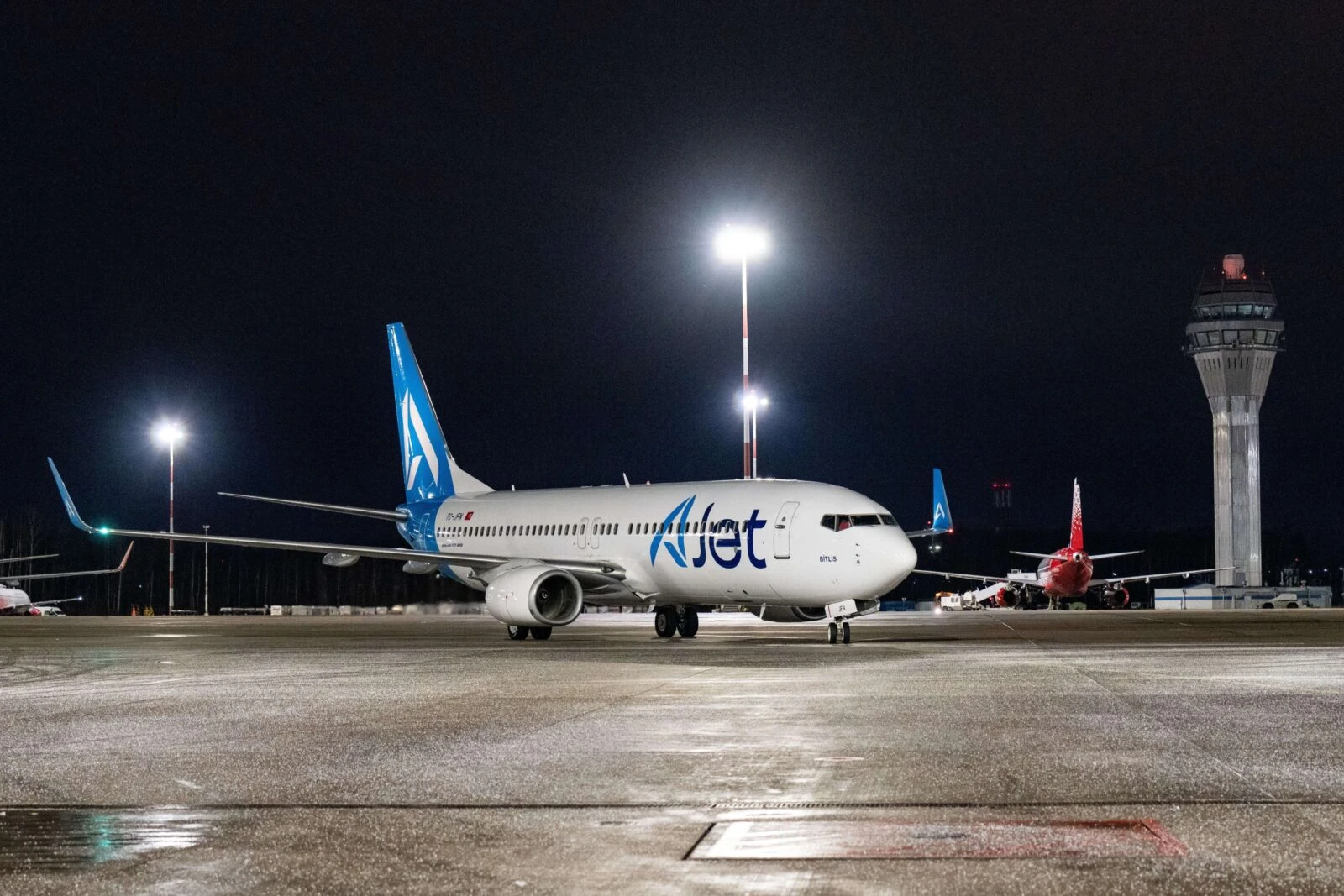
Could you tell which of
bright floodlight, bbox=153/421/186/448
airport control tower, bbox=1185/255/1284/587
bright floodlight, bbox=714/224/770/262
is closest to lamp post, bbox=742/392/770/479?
bright floodlight, bbox=714/224/770/262

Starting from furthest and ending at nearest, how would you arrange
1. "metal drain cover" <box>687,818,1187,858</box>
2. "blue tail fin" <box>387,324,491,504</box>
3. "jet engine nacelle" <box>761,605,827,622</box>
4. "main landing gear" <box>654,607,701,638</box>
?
"blue tail fin" <box>387,324,491,504</box> → "main landing gear" <box>654,607,701,638</box> → "jet engine nacelle" <box>761,605,827,622</box> → "metal drain cover" <box>687,818,1187,858</box>

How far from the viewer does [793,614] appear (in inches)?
1309

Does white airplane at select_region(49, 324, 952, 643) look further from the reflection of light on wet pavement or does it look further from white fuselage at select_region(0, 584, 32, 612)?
white fuselage at select_region(0, 584, 32, 612)

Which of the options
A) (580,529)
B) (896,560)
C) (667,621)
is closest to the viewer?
(896,560)

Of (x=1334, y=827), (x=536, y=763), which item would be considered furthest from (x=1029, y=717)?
(x=1334, y=827)

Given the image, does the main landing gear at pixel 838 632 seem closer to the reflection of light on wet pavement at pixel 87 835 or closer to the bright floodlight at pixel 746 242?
the bright floodlight at pixel 746 242

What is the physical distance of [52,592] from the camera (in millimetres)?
140625

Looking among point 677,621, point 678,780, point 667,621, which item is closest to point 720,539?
point 667,621

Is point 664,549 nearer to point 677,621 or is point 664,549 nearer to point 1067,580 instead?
point 677,621

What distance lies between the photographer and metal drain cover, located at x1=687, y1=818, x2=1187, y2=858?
754 centimetres

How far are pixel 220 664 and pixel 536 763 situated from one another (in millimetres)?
15081

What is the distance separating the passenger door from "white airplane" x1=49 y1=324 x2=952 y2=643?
22mm

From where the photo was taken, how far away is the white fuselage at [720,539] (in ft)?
98.3

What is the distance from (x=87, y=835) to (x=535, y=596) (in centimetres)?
2427
